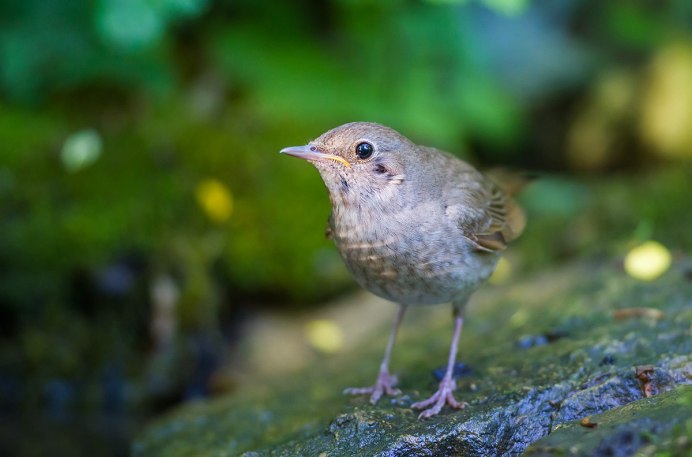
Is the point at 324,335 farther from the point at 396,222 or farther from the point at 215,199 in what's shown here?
the point at 396,222

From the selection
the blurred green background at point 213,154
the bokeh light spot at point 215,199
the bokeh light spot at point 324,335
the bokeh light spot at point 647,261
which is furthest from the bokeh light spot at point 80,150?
the bokeh light spot at point 647,261

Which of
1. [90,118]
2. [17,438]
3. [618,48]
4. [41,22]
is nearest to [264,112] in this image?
[90,118]

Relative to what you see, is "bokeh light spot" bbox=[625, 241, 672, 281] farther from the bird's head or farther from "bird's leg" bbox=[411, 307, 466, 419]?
the bird's head

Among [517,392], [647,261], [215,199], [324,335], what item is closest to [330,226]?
[517,392]

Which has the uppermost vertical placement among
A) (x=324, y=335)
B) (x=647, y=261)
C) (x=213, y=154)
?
(x=213, y=154)

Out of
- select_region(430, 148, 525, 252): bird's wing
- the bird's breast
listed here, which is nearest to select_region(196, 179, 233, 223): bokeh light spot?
select_region(430, 148, 525, 252): bird's wing

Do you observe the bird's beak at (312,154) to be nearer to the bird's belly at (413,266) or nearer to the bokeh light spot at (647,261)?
the bird's belly at (413,266)
